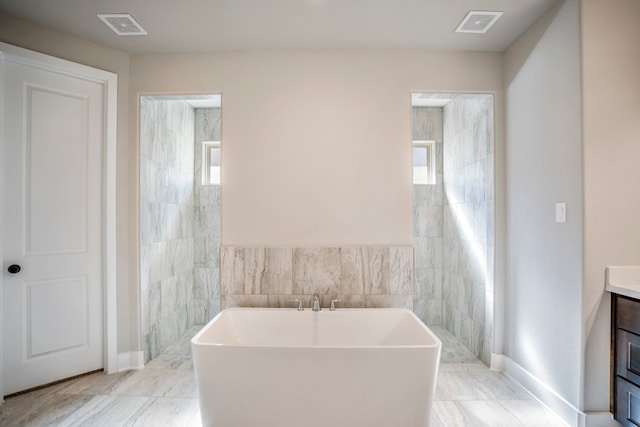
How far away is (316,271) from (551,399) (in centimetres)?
169

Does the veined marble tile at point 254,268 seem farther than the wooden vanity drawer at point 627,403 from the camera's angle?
Yes

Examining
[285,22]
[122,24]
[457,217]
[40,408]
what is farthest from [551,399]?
[122,24]

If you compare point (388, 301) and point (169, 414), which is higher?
point (388, 301)

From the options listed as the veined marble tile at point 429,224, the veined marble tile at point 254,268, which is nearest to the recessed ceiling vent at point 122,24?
the veined marble tile at point 254,268

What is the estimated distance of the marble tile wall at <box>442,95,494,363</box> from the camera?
2791 mm

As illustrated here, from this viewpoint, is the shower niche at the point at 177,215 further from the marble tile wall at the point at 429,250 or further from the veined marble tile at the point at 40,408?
the marble tile wall at the point at 429,250

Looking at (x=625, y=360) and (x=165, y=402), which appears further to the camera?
(x=165, y=402)

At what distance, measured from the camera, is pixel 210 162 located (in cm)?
405

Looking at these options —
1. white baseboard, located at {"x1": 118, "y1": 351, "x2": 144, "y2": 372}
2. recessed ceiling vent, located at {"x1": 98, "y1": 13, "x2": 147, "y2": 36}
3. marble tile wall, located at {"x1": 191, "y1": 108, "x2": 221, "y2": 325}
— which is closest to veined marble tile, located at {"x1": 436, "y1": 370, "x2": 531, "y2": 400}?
white baseboard, located at {"x1": 118, "y1": 351, "x2": 144, "y2": 372}

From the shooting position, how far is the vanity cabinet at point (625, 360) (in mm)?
1712

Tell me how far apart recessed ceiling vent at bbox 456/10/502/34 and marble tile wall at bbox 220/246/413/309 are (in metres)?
1.59

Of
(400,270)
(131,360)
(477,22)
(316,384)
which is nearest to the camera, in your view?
(316,384)

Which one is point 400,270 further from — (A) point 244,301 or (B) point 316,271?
(A) point 244,301

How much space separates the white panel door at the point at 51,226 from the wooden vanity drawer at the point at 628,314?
3381 mm
